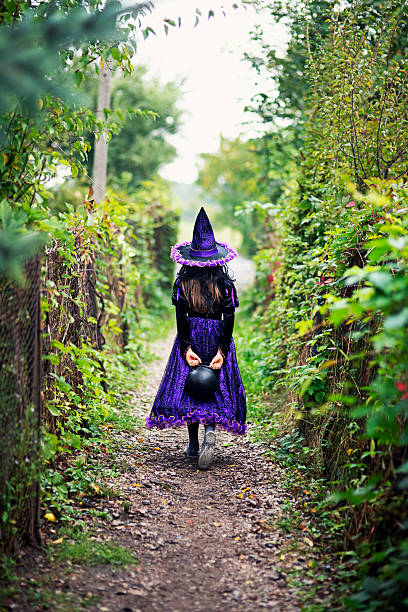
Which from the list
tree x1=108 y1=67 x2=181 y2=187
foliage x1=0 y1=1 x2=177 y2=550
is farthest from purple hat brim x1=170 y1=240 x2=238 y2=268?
tree x1=108 y1=67 x2=181 y2=187

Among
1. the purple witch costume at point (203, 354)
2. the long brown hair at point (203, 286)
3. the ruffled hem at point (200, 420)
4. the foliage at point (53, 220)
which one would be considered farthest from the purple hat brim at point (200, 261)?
the ruffled hem at point (200, 420)

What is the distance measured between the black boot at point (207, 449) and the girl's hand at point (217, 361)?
51 centimetres

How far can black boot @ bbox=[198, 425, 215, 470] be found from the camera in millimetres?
4656

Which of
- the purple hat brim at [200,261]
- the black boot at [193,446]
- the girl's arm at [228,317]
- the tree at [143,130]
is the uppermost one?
the tree at [143,130]

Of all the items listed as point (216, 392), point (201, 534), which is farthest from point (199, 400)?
point (201, 534)

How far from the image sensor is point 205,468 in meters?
4.73

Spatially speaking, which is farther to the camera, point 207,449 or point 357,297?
point 207,449

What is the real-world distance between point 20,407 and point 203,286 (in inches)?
84.3

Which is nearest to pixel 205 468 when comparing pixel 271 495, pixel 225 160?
pixel 271 495

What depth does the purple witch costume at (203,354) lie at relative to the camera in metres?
4.75

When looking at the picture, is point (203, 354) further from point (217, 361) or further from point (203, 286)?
point (203, 286)

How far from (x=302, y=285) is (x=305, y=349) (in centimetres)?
78

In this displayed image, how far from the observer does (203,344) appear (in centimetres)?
487

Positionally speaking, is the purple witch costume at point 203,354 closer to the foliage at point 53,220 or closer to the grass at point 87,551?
the foliage at point 53,220
